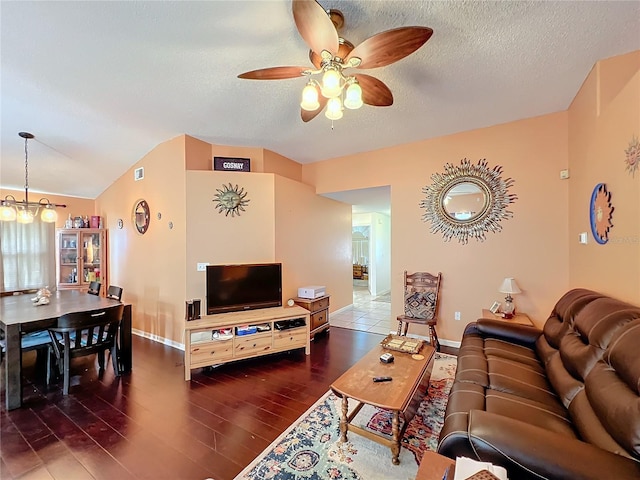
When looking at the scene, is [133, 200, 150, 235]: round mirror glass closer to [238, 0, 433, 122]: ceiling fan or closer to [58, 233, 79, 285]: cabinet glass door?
[58, 233, 79, 285]: cabinet glass door

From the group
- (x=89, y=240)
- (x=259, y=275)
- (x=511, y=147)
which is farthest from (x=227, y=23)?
(x=89, y=240)

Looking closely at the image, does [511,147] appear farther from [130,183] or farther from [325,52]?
[130,183]

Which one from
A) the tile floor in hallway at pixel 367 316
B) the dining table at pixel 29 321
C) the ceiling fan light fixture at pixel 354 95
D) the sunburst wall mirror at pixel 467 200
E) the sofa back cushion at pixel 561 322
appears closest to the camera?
the ceiling fan light fixture at pixel 354 95

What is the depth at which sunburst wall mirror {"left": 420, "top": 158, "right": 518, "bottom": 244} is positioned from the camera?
3584 millimetres

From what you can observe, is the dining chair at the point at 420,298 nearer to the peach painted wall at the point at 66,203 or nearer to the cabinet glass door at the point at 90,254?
the cabinet glass door at the point at 90,254

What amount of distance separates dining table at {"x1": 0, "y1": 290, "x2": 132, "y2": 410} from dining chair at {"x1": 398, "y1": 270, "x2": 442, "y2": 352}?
3.37 meters

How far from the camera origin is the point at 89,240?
17.3ft

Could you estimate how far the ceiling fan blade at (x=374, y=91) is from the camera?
205cm

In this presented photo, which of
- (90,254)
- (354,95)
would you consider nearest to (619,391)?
(354,95)

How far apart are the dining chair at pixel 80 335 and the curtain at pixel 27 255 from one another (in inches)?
129

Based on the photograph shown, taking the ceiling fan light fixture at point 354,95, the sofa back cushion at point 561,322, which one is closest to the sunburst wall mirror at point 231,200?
the ceiling fan light fixture at point 354,95

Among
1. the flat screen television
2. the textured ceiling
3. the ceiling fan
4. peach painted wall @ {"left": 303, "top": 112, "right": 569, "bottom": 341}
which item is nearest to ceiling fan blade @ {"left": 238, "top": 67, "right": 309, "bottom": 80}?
the ceiling fan

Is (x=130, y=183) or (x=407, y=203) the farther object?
(x=130, y=183)

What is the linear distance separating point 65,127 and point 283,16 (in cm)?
334
